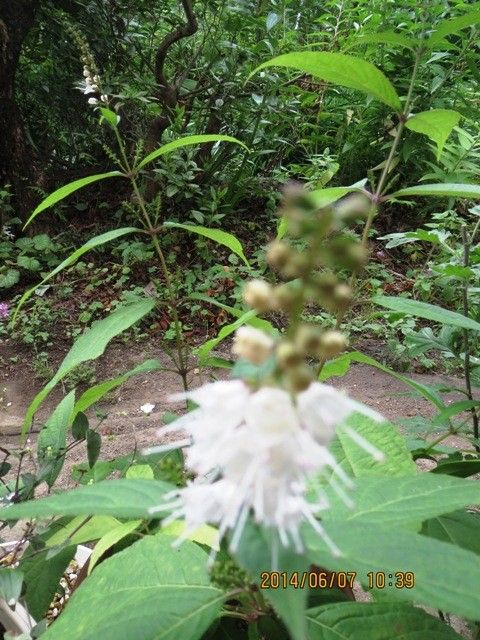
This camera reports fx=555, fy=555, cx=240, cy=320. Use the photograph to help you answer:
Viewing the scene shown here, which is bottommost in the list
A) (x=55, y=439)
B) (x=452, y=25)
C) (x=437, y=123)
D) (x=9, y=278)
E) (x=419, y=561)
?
(x=9, y=278)

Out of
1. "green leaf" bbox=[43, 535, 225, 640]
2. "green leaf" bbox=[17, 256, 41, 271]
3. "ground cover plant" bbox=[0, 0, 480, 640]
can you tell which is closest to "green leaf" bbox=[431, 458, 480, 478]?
"ground cover plant" bbox=[0, 0, 480, 640]

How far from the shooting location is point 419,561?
12.0 inches

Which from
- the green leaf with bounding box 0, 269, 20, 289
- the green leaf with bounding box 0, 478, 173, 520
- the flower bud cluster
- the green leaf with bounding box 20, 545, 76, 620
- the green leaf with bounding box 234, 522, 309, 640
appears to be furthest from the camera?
the green leaf with bounding box 0, 269, 20, 289

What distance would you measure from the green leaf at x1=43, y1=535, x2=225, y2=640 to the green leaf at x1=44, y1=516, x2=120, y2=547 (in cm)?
21

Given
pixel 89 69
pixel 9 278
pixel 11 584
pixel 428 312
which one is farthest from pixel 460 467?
pixel 9 278

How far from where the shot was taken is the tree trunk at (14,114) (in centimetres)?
273

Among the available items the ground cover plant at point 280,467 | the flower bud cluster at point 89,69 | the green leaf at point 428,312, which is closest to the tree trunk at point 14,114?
the ground cover plant at point 280,467

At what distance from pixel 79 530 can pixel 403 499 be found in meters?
0.48

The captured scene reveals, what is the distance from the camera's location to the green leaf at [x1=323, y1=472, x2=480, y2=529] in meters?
0.40

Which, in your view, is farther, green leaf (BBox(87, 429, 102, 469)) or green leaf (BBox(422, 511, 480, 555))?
green leaf (BBox(87, 429, 102, 469))

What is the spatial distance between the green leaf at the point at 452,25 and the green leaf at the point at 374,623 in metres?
0.66

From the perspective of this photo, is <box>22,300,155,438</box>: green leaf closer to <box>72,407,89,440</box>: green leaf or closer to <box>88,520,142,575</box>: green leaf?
<box>72,407,89,440</box>: green leaf

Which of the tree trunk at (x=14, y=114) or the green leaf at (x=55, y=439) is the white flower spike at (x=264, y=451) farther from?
the tree trunk at (x=14, y=114)

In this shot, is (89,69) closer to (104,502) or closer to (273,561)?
(104,502)
